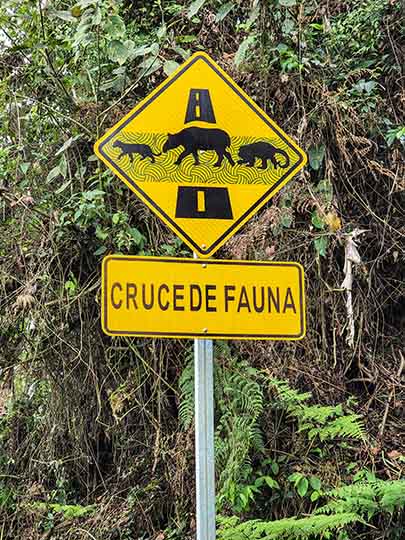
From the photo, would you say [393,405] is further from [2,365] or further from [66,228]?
[2,365]

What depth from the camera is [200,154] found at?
235 cm

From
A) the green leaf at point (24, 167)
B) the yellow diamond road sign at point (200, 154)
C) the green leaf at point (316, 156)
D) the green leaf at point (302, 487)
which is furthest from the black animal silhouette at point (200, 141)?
the green leaf at point (24, 167)

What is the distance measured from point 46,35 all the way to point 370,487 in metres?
3.39

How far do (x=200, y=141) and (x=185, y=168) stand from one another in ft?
0.41

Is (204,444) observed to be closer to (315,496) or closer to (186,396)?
(315,496)

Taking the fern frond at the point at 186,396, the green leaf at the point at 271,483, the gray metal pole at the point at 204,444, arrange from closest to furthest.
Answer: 1. the gray metal pole at the point at 204,444
2. the green leaf at the point at 271,483
3. the fern frond at the point at 186,396

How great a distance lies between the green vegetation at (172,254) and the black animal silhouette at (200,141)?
1.36 meters

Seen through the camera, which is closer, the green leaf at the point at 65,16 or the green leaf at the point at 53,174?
the green leaf at the point at 65,16

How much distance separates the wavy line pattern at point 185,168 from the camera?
2287mm

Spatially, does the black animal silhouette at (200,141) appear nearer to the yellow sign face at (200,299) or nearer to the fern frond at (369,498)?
the yellow sign face at (200,299)

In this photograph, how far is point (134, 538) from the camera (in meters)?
3.88

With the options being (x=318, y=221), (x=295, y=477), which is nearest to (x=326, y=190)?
(x=318, y=221)

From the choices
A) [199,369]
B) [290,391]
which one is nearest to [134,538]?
[290,391]

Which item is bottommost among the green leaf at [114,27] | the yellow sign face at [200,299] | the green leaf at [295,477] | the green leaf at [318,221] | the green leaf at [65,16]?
the green leaf at [295,477]
